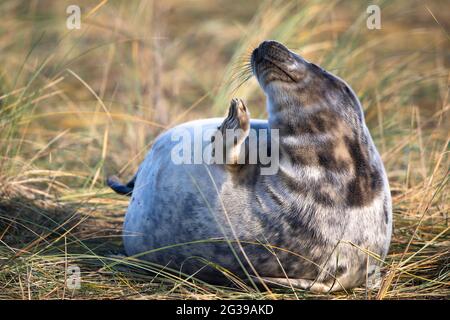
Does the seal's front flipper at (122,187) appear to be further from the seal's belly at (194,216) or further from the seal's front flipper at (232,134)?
the seal's front flipper at (232,134)

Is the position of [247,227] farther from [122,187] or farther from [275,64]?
[122,187]

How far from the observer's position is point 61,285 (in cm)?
370

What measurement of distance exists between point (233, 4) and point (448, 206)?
23.9 ft

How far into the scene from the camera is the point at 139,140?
19.6 feet

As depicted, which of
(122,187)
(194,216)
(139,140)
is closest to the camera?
(194,216)

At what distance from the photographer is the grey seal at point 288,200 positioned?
11.8ft

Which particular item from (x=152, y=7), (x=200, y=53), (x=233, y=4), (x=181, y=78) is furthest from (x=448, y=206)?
(x=233, y=4)

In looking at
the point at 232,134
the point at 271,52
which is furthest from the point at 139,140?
the point at 232,134

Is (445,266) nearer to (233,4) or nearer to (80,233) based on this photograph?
(80,233)

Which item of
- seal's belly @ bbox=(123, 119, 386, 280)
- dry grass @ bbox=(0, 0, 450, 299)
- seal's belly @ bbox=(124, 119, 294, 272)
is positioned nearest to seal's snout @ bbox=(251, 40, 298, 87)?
dry grass @ bbox=(0, 0, 450, 299)

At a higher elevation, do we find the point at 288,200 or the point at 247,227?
the point at 288,200

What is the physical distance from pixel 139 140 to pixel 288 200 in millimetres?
2522

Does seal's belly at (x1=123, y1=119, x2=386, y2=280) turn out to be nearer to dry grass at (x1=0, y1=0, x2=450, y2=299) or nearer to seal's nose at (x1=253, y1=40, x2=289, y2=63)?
dry grass at (x1=0, y1=0, x2=450, y2=299)

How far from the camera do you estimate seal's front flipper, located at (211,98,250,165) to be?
3506 mm
